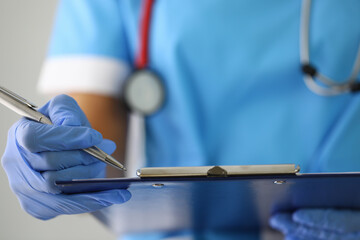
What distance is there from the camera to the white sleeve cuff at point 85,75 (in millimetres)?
861

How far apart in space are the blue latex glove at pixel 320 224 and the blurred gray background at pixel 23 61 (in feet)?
2.10

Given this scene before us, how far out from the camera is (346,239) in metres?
0.63

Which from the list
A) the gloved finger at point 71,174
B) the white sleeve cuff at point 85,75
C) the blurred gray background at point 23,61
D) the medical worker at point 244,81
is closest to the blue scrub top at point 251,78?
the medical worker at point 244,81

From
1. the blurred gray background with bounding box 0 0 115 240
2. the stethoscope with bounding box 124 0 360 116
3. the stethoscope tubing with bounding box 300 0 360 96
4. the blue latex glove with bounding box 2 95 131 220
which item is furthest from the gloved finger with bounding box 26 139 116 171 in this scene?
the blurred gray background with bounding box 0 0 115 240

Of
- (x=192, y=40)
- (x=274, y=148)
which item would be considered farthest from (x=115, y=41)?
(x=274, y=148)

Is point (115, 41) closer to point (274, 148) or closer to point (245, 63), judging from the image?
point (245, 63)

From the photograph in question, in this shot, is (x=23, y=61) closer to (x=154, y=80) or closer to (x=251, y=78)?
(x=154, y=80)

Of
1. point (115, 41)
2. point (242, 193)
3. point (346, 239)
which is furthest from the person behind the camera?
point (115, 41)

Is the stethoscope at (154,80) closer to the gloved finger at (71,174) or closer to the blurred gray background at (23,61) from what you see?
the gloved finger at (71,174)

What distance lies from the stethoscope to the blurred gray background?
0.37 metres

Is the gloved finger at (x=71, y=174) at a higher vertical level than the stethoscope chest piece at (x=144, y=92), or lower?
lower

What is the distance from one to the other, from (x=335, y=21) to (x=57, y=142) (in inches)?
21.4

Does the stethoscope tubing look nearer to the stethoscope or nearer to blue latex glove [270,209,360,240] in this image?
the stethoscope

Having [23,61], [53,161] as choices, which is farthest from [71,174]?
[23,61]
